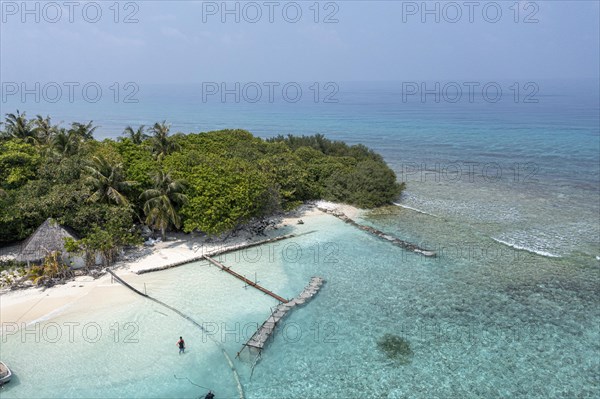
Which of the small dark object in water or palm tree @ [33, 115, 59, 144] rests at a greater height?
palm tree @ [33, 115, 59, 144]

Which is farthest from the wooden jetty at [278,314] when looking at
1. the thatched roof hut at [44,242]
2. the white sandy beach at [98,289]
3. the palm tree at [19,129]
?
the palm tree at [19,129]

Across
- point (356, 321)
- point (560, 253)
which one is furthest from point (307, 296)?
point (560, 253)

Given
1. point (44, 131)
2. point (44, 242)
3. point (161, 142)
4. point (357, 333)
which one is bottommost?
point (357, 333)

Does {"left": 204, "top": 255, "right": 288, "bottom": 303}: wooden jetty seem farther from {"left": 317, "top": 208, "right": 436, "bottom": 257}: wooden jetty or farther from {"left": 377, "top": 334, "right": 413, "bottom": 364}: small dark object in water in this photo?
{"left": 317, "top": 208, "right": 436, "bottom": 257}: wooden jetty

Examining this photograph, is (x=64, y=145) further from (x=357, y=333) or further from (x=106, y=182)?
(x=357, y=333)

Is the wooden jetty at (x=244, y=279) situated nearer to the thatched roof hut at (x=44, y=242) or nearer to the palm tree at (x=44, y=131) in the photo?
the thatched roof hut at (x=44, y=242)

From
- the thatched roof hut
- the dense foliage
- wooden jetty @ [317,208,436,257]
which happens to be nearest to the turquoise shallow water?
wooden jetty @ [317,208,436,257]

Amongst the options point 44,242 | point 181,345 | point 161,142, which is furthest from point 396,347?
point 161,142
